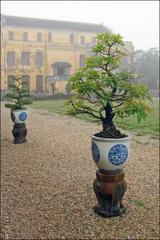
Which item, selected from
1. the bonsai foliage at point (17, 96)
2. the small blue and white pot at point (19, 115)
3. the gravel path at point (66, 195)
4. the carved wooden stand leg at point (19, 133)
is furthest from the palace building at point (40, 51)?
the gravel path at point (66, 195)

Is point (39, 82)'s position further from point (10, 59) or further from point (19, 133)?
point (19, 133)

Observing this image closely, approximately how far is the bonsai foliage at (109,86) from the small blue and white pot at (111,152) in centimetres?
18

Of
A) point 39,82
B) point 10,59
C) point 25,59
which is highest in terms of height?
point 25,59

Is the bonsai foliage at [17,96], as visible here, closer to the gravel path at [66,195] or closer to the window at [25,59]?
the gravel path at [66,195]

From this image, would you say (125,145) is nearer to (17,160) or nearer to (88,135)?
(17,160)

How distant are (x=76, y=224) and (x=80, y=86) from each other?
2044 mm

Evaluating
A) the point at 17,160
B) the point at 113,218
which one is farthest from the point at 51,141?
the point at 113,218

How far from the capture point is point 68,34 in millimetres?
55469

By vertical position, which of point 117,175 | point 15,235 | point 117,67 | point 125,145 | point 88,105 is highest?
point 117,67

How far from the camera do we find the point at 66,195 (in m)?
6.33

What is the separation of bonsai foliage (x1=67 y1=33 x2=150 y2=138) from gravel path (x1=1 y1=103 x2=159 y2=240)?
4.37ft

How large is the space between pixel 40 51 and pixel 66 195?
4774 cm

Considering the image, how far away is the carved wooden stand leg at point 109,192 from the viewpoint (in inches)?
209

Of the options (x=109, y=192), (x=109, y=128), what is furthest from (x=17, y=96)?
(x=109, y=192)
